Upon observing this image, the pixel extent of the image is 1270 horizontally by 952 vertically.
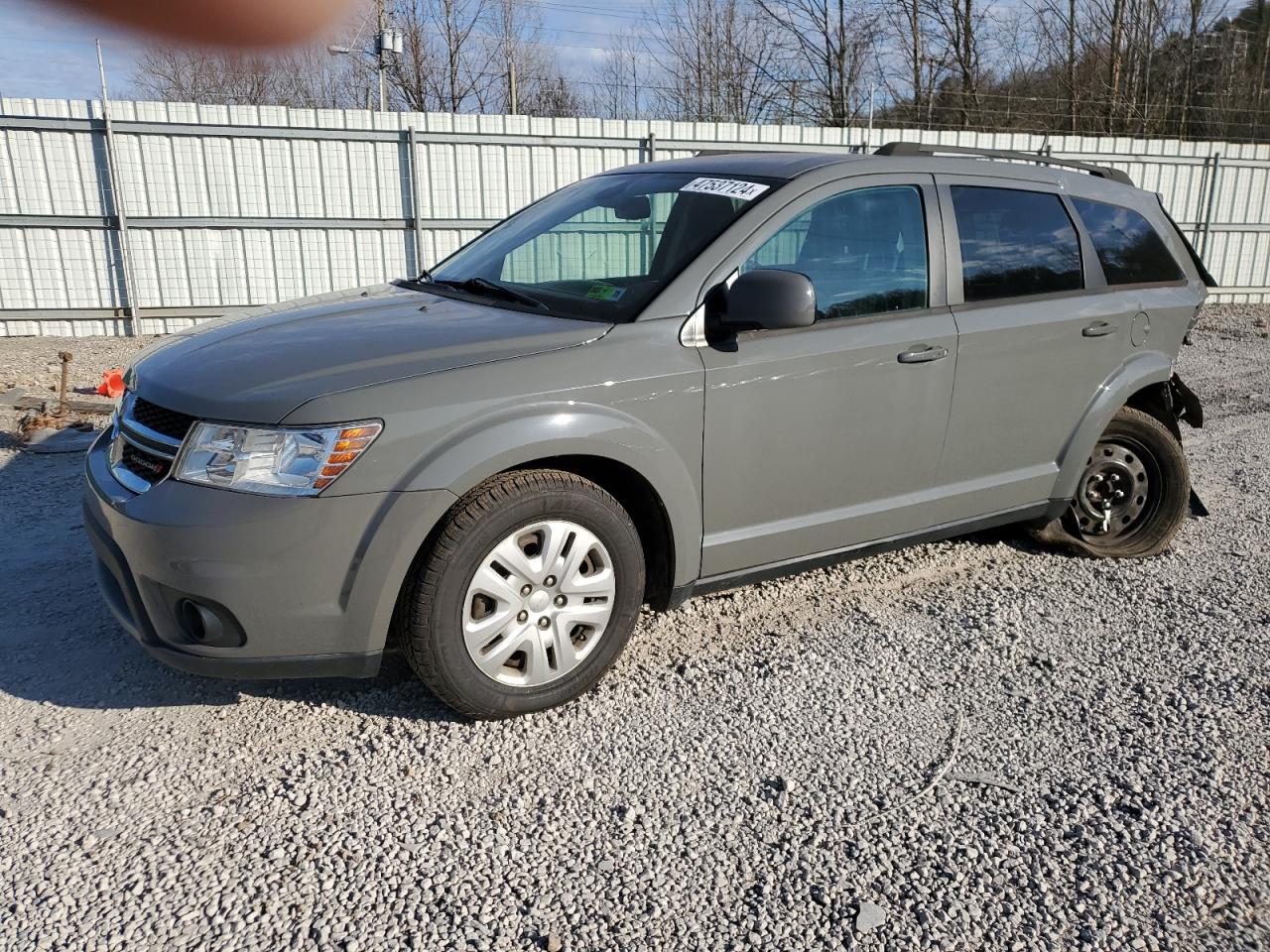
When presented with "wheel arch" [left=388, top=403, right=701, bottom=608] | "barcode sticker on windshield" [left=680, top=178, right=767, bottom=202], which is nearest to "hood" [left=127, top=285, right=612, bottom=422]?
"wheel arch" [left=388, top=403, right=701, bottom=608]

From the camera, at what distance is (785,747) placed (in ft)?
10.1

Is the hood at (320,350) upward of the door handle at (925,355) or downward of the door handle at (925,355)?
upward

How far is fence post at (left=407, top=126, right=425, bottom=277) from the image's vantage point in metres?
11.8

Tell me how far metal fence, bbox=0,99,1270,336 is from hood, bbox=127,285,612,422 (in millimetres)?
8614

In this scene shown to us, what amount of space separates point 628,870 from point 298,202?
1079 cm

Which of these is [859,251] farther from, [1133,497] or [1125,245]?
[1133,497]

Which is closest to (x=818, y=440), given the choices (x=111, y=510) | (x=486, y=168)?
(x=111, y=510)

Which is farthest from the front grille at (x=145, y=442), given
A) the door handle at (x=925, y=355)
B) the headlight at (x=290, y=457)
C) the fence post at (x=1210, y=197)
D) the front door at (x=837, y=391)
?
the fence post at (x=1210, y=197)

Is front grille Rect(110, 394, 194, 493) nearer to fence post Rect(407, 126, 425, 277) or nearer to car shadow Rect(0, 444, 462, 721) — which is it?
car shadow Rect(0, 444, 462, 721)

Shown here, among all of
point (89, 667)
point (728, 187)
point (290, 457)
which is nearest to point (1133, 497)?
point (728, 187)

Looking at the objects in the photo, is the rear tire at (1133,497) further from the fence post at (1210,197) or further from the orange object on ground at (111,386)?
the fence post at (1210,197)

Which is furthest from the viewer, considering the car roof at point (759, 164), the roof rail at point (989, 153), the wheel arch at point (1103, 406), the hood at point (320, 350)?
the wheel arch at point (1103, 406)

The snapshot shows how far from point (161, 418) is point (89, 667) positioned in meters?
1.08

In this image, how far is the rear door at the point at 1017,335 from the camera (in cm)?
394
